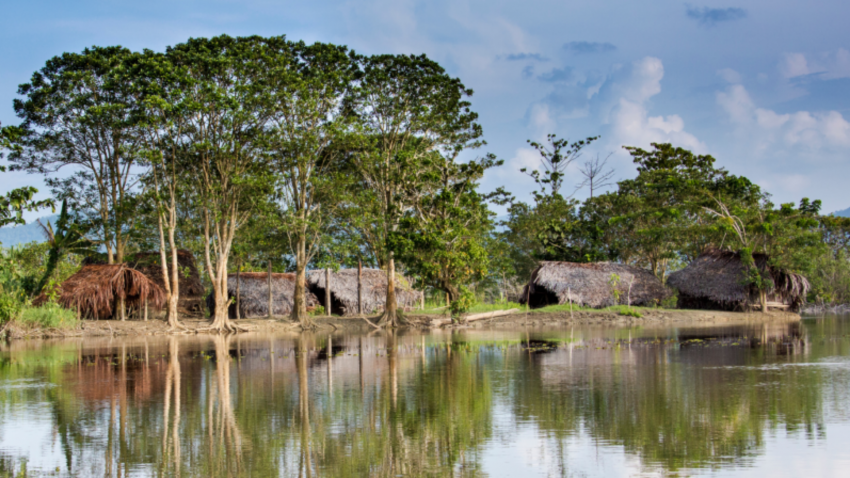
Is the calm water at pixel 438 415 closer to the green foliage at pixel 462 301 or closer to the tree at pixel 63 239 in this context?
the green foliage at pixel 462 301

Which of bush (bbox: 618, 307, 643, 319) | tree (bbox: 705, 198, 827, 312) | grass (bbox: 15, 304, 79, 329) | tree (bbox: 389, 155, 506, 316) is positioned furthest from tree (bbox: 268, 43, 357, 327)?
tree (bbox: 705, 198, 827, 312)

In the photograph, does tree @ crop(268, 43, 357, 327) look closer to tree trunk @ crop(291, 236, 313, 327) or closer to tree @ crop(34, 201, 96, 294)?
tree trunk @ crop(291, 236, 313, 327)

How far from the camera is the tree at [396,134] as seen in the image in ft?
92.1

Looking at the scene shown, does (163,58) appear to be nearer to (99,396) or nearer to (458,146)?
(458,146)

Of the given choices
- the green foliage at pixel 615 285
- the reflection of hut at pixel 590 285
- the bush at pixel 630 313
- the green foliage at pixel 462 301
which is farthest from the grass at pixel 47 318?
the green foliage at pixel 615 285

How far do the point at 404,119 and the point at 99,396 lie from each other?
839 inches

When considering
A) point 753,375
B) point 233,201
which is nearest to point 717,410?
point 753,375

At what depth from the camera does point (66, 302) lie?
2581 cm

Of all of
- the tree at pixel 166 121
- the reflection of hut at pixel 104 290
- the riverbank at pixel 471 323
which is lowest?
the riverbank at pixel 471 323

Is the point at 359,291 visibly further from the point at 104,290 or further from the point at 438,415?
the point at 438,415

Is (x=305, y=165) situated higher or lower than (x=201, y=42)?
lower

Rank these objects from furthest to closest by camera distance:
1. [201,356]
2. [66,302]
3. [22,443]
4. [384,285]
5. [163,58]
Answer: [384,285], [66,302], [163,58], [201,356], [22,443]

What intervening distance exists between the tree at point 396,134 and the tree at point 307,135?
3.49 feet

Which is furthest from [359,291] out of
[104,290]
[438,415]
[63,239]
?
[438,415]
